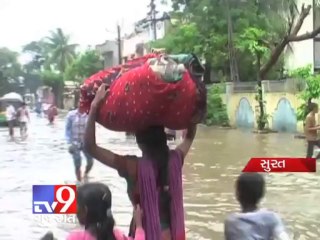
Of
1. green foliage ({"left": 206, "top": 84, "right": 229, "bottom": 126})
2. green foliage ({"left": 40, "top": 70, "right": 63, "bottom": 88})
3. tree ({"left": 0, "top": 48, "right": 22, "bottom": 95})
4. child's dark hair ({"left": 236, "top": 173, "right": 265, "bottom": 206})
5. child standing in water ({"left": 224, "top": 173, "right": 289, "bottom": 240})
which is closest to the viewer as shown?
child standing in water ({"left": 224, "top": 173, "right": 289, "bottom": 240})

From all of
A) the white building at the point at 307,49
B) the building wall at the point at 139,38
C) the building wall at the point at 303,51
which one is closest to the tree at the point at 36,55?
the building wall at the point at 139,38

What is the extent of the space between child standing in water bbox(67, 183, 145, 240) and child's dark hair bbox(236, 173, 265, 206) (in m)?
0.81

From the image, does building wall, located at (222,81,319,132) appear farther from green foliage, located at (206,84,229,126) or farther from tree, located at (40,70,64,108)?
tree, located at (40,70,64,108)

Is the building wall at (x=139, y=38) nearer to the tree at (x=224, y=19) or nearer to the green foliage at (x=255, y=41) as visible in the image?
the tree at (x=224, y=19)

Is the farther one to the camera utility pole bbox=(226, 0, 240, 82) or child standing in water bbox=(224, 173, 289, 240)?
utility pole bbox=(226, 0, 240, 82)

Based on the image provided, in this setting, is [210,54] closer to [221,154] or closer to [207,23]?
[207,23]

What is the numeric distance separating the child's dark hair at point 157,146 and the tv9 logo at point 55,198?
990 mm

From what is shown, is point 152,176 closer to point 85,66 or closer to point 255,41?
point 255,41

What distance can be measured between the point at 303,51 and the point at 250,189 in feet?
94.5

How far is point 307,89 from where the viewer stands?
73.8 ft

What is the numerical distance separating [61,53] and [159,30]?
29658 millimetres

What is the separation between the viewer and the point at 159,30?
5219 cm

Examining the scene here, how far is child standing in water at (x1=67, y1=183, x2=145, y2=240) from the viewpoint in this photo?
294 cm

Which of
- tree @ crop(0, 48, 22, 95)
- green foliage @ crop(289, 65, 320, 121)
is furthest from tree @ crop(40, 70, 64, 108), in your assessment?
green foliage @ crop(289, 65, 320, 121)
